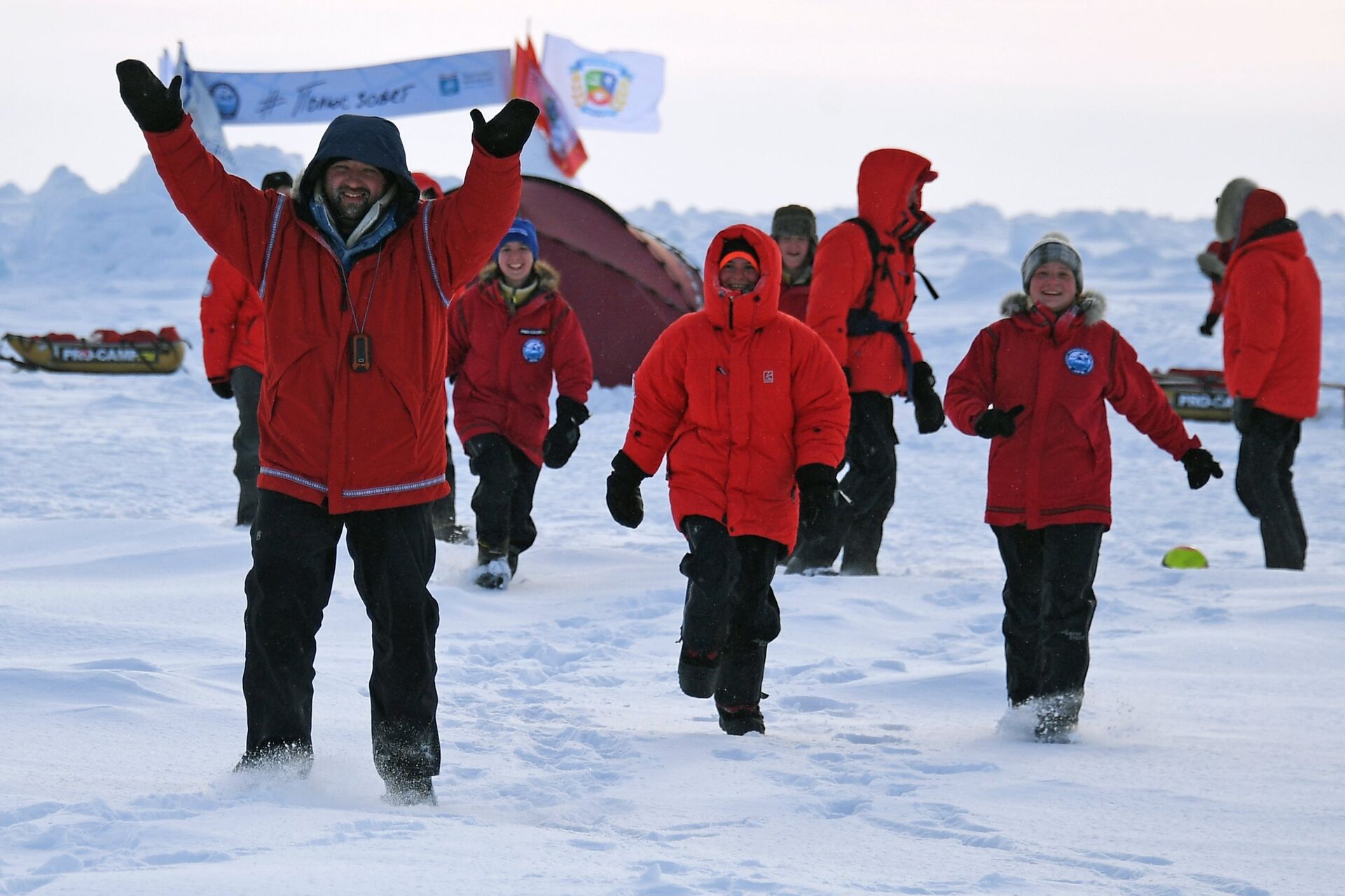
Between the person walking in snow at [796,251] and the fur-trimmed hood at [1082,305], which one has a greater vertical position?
the person walking in snow at [796,251]

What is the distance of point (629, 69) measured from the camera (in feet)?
68.5

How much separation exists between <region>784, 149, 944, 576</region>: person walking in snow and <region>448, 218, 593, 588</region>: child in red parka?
Answer: 1.20 m

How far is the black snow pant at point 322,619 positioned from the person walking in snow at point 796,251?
4.26 m

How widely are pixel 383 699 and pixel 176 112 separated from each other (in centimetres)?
140

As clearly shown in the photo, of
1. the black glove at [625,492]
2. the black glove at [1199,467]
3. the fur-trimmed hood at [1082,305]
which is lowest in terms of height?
the black glove at [625,492]

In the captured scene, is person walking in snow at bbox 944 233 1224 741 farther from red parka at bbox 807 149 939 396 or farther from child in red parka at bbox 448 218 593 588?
child in red parka at bbox 448 218 593 588

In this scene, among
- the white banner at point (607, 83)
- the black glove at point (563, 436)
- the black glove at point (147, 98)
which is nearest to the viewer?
the black glove at point (147, 98)

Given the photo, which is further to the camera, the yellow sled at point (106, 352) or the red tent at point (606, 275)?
the yellow sled at point (106, 352)

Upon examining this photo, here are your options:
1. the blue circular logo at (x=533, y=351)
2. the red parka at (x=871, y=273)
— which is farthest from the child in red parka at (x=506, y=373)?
the red parka at (x=871, y=273)

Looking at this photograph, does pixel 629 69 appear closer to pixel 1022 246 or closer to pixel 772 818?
pixel 1022 246

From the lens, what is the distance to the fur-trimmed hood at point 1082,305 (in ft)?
15.1

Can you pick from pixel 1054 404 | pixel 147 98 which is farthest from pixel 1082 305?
pixel 147 98

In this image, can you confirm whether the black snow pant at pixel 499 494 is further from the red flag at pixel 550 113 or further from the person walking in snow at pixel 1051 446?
the red flag at pixel 550 113

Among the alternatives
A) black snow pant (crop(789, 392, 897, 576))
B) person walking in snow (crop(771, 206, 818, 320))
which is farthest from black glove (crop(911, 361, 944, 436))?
person walking in snow (crop(771, 206, 818, 320))
